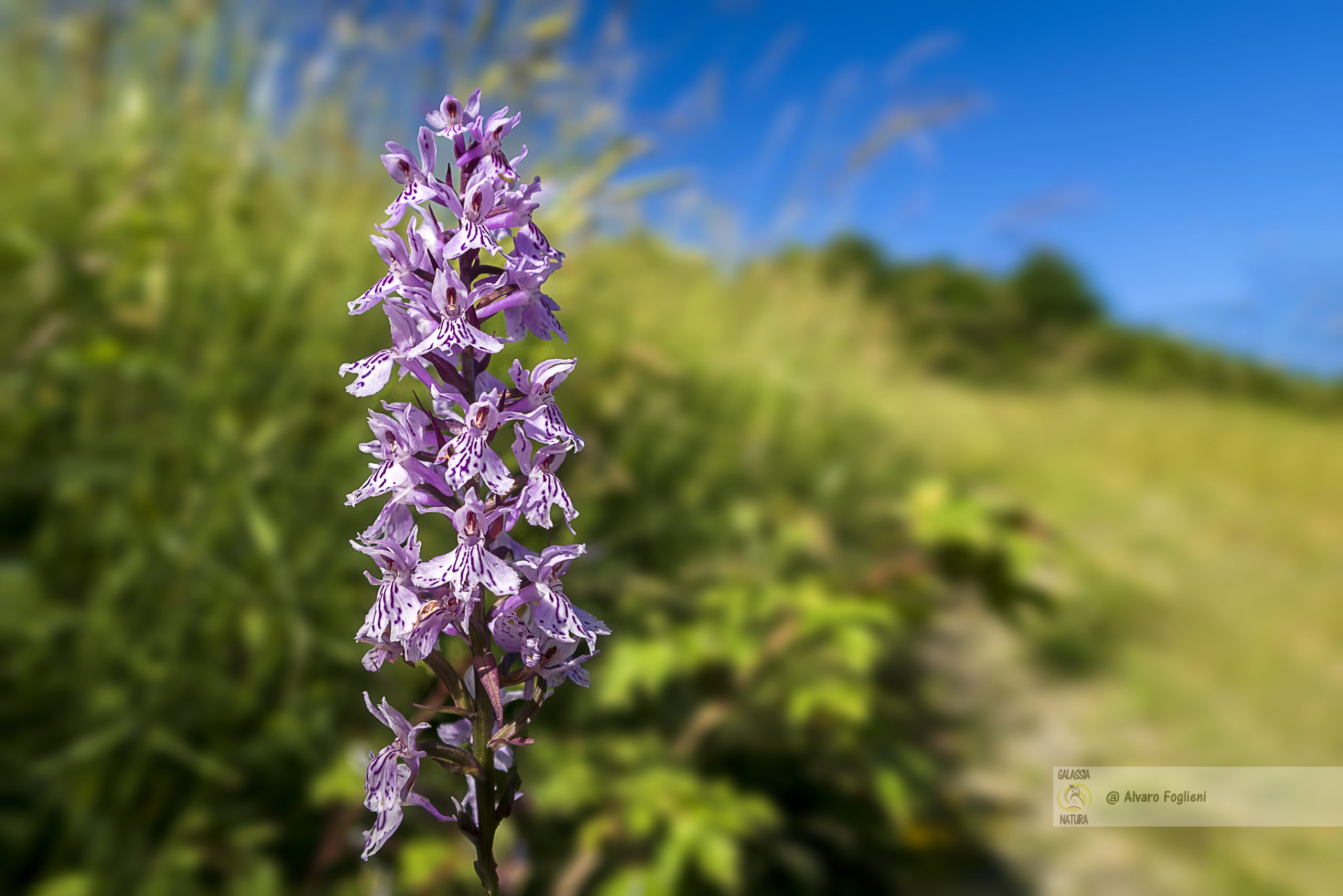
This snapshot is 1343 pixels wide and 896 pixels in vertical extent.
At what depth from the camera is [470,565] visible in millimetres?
502

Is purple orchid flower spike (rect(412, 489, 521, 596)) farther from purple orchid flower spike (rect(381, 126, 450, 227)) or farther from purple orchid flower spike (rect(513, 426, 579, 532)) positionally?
purple orchid flower spike (rect(381, 126, 450, 227))

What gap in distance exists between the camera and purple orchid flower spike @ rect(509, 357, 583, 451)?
53cm

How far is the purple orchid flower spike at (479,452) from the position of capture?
0.49 m

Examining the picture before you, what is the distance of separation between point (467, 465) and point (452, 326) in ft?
0.26

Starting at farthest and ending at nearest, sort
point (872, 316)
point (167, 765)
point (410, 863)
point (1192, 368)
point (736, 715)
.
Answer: point (1192, 368) → point (872, 316) → point (736, 715) → point (167, 765) → point (410, 863)

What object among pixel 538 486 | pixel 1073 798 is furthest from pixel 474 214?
pixel 1073 798

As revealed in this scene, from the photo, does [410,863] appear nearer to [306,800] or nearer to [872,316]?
[306,800]

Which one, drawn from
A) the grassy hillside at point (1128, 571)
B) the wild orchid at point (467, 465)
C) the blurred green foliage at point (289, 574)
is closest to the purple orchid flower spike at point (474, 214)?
the wild orchid at point (467, 465)

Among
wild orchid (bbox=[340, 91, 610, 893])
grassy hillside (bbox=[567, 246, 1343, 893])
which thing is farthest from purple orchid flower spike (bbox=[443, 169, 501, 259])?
grassy hillside (bbox=[567, 246, 1343, 893])

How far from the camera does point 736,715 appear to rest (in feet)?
9.45

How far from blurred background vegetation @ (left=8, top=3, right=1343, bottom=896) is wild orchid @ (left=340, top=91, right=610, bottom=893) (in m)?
0.10

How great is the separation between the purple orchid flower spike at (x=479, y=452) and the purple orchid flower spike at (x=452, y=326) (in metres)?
0.03

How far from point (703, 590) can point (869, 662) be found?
668 mm

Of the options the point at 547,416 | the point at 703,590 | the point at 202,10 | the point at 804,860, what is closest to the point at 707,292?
the point at 703,590
